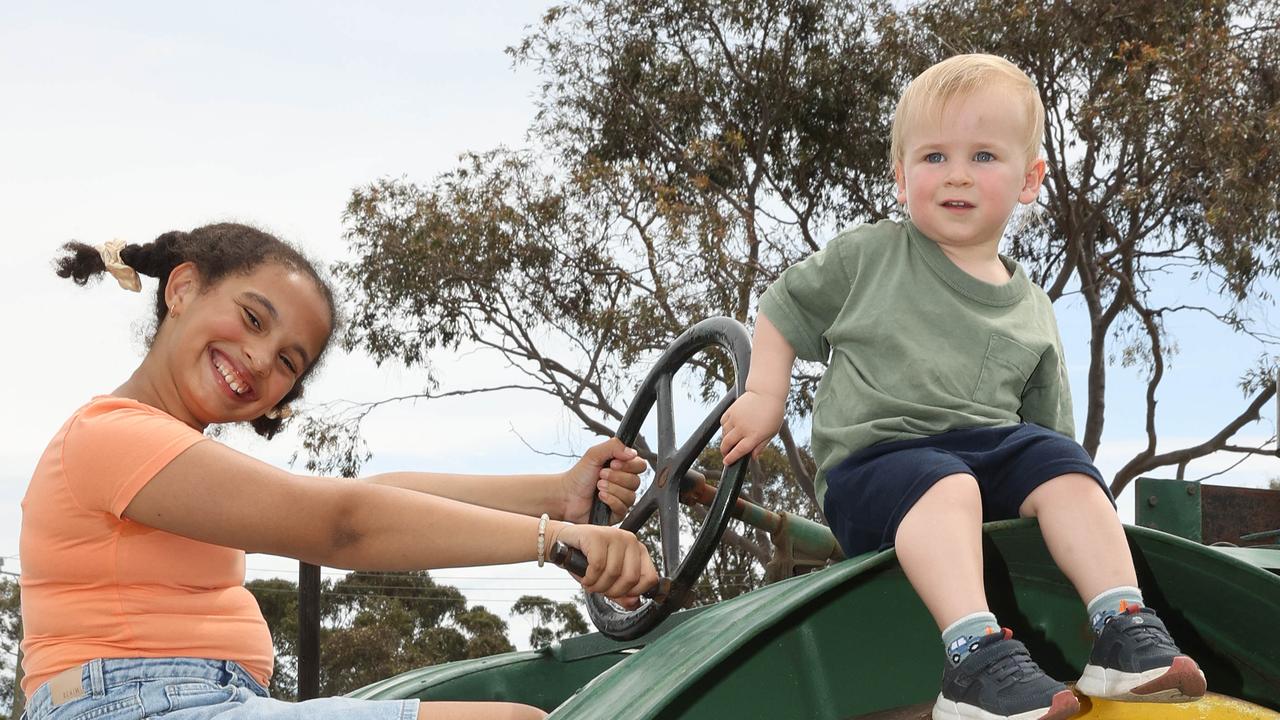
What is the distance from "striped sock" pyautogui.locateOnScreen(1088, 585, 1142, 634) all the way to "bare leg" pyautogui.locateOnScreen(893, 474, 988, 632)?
0.14 metres

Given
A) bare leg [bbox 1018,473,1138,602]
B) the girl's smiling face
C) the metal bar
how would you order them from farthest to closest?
the metal bar < the girl's smiling face < bare leg [bbox 1018,473,1138,602]

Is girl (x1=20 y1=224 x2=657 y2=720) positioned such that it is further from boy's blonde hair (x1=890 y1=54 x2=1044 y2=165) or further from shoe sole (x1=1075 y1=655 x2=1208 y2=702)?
boy's blonde hair (x1=890 y1=54 x2=1044 y2=165)

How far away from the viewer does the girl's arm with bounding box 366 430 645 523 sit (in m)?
2.57

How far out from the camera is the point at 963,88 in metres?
2.06

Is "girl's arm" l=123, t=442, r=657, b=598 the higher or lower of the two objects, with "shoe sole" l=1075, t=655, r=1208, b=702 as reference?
higher

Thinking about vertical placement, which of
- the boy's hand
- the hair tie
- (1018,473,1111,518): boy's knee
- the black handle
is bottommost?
(1018,473,1111,518): boy's knee

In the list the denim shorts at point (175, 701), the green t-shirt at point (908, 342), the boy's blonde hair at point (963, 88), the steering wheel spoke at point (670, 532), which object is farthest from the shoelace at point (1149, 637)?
the denim shorts at point (175, 701)

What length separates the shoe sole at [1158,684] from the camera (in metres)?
1.52

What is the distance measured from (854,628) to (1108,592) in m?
0.33

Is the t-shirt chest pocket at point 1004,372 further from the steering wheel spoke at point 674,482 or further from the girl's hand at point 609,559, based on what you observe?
the girl's hand at point 609,559

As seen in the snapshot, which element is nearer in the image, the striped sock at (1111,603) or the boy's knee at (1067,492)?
the striped sock at (1111,603)

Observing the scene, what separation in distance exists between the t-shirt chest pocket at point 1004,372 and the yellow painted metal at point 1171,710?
535mm

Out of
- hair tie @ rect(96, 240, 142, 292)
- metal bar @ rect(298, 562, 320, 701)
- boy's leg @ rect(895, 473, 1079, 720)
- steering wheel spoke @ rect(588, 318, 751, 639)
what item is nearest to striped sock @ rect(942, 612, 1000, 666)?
boy's leg @ rect(895, 473, 1079, 720)

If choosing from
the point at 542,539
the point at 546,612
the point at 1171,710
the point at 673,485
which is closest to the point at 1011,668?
the point at 1171,710
